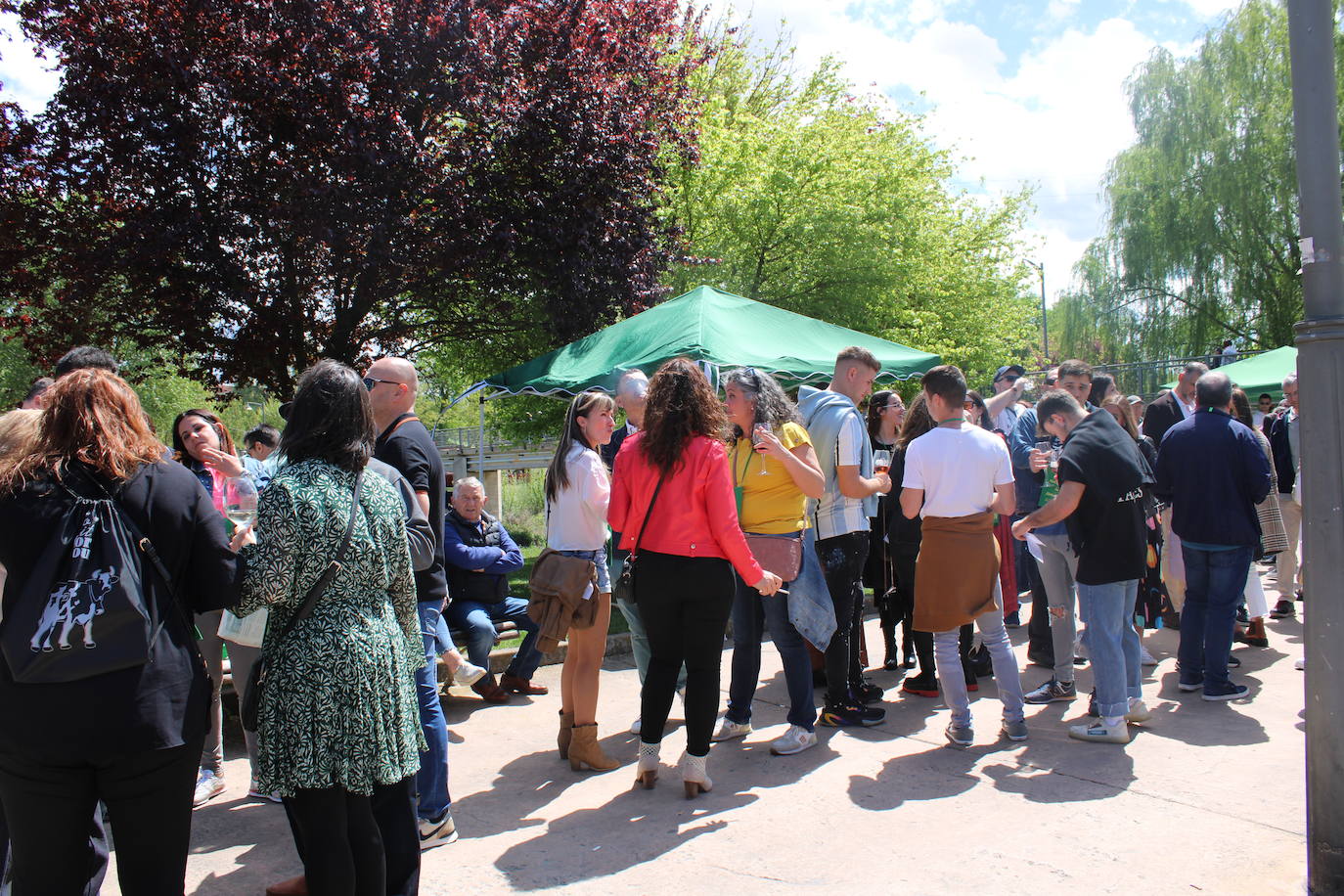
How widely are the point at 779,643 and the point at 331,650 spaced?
2.70 meters

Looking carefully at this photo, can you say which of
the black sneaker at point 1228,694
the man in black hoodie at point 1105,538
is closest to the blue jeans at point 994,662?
the man in black hoodie at point 1105,538

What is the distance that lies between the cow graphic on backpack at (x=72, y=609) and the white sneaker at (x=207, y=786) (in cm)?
250

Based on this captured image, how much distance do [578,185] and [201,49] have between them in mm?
4106

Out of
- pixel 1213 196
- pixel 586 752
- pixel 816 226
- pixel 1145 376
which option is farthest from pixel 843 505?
pixel 1213 196

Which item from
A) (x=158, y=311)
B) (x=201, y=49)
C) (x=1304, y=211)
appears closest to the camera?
(x=1304, y=211)

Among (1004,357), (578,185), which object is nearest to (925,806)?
(578,185)

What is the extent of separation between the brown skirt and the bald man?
2505 millimetres

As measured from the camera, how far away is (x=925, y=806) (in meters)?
4.18

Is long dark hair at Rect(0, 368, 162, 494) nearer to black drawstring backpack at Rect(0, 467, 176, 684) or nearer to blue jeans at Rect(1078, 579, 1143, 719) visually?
black drawstring backpack at Rect(0, 467, 176, 684)

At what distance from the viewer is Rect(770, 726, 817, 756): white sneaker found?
490 cm

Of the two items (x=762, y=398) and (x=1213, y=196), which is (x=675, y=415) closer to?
(x=762, y=398)

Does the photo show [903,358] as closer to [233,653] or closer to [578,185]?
[578,185]

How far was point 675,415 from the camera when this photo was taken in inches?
166

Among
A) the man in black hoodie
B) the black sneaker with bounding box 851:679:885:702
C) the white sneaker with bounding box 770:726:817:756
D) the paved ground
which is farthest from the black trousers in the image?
the man in black hoodie
